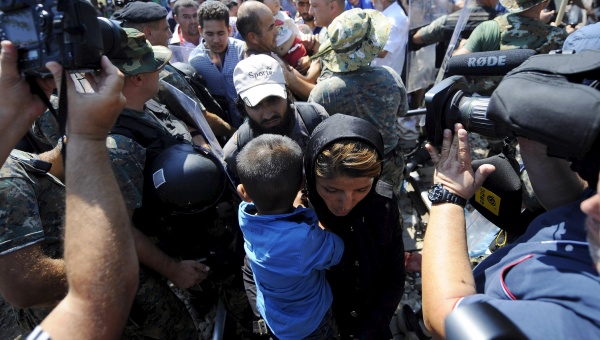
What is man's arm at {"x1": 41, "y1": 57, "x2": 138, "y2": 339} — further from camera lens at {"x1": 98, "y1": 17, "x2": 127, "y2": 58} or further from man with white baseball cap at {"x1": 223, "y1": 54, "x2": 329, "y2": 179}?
man with white baseball cap at {"x1": 223, "y1": 54, "x2": 329, "y2": 179}

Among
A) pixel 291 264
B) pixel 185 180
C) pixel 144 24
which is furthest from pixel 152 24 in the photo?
pixel 291 264

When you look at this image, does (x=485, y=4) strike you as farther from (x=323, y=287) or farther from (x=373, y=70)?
(x=323, y=287)

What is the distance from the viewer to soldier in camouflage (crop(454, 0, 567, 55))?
3193 mm

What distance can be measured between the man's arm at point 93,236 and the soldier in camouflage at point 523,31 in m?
3.22

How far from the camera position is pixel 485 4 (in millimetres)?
4426

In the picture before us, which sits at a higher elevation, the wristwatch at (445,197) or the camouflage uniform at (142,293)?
the wristwatch at (445,197)

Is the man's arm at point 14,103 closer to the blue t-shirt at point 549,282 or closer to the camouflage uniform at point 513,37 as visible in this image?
the blue t-shirt at point 549,282

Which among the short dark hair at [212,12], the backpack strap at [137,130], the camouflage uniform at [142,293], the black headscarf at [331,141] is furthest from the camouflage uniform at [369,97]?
the short dark hair at [212,12]

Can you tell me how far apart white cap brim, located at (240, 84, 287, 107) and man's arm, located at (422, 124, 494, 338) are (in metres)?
1.24

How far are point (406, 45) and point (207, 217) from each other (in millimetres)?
3189

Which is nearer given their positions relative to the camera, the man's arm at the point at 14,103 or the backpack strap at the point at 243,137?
the man's arm at the point at 14,103

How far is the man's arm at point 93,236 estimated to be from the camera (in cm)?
102

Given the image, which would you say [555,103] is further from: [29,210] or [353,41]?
[353,41]

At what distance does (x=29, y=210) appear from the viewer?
1518 mm
